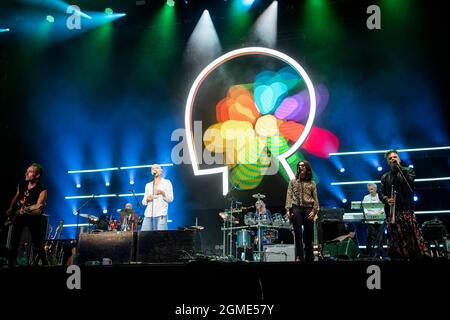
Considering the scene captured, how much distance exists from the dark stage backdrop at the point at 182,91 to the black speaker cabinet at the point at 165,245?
4.71 meters

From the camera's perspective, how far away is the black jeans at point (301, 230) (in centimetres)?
655

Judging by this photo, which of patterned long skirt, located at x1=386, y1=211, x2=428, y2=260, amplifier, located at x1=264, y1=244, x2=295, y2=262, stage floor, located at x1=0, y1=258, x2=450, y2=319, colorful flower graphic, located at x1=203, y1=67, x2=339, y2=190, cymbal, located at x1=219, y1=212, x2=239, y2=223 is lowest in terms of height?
stage floor, located at x1=0, y1=258, x2=450, y2=319

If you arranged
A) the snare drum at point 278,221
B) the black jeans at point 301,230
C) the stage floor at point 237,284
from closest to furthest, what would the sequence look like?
the stage floor at point 237,284 < the black jeans at point 301,230 < the snare drum at point 278,221

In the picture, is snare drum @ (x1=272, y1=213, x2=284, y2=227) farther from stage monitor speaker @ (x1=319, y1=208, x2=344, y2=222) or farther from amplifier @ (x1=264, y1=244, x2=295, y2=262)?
stage monitor speaker @ (x1=319, y1=208, x2=344, y2=222)

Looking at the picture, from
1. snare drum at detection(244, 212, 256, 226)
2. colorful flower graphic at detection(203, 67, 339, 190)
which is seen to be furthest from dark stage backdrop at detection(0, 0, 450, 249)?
snare drum at detection(244, 212, 256, 226)

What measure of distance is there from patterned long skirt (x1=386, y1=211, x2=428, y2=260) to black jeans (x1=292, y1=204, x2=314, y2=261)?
3.84ft

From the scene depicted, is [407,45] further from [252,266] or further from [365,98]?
[252,266]

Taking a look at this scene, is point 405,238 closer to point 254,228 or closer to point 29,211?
point 254,228

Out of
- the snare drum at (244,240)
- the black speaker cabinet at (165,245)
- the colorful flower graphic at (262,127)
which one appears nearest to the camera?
the black speaker cabinet at (165,245)

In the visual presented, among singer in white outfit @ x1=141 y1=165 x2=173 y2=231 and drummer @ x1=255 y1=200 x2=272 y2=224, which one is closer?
singer in white outfit @ x1=141 y1=165 x2=173 y2=231

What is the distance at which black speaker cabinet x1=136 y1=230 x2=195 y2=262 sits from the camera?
686cm

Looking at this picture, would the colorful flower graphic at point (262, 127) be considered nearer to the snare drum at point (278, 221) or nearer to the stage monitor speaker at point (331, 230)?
the snare drum at point (278, 221)

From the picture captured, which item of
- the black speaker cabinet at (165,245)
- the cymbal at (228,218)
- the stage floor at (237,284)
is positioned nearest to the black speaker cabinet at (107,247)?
the black speaker cabinet at (165,245)
